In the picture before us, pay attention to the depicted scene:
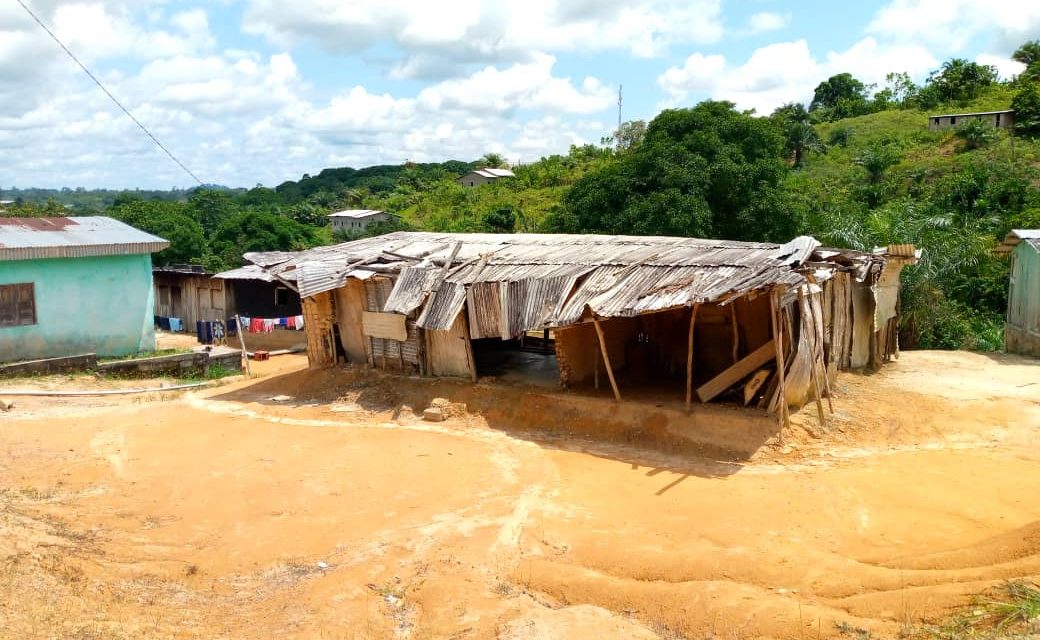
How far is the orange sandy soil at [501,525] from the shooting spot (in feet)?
20.7

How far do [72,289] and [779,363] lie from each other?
15848 mm

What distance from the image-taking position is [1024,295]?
1681 centimetres

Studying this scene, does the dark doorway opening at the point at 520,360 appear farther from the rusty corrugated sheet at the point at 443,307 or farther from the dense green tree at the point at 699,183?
the dense green tree at the point at 699,183

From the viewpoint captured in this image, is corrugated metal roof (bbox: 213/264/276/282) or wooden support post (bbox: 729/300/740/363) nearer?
wooden support post (bbox: 729/300/740/363)

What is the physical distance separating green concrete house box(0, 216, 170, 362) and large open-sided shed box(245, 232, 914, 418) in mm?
4589

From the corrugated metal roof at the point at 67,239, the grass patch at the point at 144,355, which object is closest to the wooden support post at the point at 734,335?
the grass patch at the point at 144,355

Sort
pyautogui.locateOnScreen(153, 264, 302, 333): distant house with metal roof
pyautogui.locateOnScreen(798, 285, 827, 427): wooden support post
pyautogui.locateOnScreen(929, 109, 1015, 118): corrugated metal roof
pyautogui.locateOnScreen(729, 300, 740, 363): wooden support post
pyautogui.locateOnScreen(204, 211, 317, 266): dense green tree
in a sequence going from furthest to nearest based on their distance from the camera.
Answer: pyautogui.locateOnScreen(929, 109, 1015, 118): corrugated metal roof < pyautogui.locateOnScreen(204, 211, 317, 266): dense green tree < pyautogui.locateOnScreen(153, 264, 302, 333): distant house with metal roof < pyautogui.locateOnScreen(729, 300, 740, 363): wooden support post < pyautogui.locateOnScreen(798, 285, 827, 427): wooden support post

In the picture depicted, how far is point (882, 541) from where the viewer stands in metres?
7.75

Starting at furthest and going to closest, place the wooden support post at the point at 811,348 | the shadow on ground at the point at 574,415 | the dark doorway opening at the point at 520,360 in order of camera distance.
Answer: the dark doorway opening at the point at 520,360 < the wooden support post at the point at 811,348 < the shadow on ground at the point at 574,415

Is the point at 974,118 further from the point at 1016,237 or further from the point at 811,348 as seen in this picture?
the point at 811,348

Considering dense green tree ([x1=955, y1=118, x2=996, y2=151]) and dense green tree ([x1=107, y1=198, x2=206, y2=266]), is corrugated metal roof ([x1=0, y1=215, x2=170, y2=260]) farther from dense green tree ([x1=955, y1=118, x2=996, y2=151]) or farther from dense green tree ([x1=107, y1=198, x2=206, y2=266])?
dense green tree ([x1=955, y1=118, x2=996, y2=151])

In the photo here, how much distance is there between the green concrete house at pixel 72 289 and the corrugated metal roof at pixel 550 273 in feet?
15.0

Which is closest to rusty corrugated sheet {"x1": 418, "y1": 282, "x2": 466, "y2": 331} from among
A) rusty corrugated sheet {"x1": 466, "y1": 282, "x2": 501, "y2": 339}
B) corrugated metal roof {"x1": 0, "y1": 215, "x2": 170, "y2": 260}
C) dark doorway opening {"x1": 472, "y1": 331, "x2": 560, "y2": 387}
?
rusty corrugated sheet {"x1": 466, "y1": 282, "x2": 501, "y2": 339}

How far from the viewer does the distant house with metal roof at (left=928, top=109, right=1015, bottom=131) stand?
1481 inches
